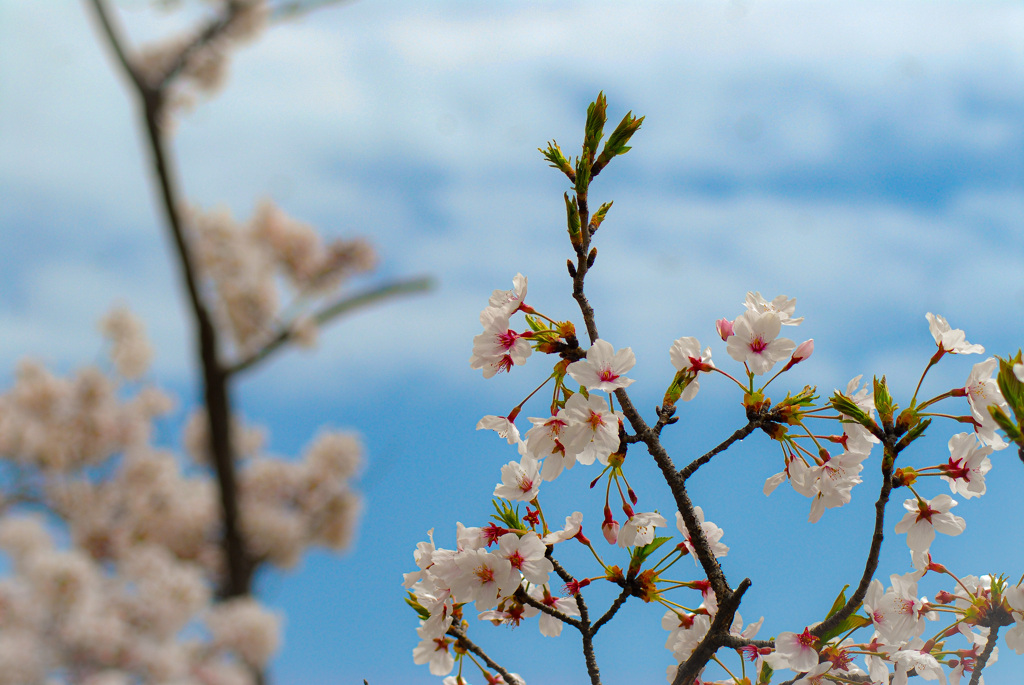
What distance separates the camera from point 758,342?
2.33 feet

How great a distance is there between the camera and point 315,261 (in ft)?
17.1

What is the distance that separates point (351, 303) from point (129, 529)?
7.82 ft

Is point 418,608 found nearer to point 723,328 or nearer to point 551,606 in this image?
point 551,606

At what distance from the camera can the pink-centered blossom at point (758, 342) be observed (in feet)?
2.30

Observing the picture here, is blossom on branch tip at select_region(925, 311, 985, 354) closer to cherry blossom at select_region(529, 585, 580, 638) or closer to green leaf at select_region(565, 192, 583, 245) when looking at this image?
green leaf at select_region(565, 192, 583, 245)

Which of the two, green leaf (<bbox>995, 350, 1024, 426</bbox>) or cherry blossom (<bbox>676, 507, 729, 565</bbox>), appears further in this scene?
cherry blossom (<bbox>676, 507, 729, 565</bbox>)

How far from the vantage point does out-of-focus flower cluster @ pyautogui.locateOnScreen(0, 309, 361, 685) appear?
13.0 ft

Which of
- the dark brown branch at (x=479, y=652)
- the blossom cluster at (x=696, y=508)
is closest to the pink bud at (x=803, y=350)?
the blossom cluster at (x=696, y=508)

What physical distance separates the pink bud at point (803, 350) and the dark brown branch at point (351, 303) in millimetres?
3017

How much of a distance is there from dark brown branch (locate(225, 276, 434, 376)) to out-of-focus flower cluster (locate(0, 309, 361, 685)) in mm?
1044

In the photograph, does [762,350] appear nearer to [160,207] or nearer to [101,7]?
[160,207]

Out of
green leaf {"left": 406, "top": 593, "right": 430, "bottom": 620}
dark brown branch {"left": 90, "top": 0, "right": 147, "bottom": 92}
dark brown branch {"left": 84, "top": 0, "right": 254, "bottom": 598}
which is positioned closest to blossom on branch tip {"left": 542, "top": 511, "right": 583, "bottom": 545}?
green leaf {"left": 406, "top": 593, "right": 430, "bottom": 620}

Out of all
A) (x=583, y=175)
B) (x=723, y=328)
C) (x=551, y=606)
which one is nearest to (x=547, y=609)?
(x=551, y=606)

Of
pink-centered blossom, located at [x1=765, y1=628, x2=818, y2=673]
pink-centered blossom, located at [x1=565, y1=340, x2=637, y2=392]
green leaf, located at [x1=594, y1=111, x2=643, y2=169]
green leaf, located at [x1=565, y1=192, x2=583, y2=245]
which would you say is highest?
green leaf, located at [x1=594, y1=111, x2=643, y2=169]
